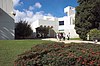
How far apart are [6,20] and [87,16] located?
52.3 feet

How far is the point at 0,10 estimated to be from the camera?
42.6m

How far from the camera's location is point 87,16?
36719 mm

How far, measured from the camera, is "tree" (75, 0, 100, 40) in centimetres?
3662

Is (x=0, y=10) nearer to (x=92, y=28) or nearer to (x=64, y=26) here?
(x=92, y=28)

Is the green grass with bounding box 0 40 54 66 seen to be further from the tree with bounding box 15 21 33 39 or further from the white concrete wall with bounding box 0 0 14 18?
the tree with bounding box 15 21 33 39

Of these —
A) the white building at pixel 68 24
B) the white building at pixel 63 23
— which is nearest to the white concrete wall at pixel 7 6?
the white building at pixel 68 24

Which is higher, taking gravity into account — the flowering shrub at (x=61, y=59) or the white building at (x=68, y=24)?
the white building at (x=68, y=24)

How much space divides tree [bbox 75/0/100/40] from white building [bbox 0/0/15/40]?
13155 millimetres

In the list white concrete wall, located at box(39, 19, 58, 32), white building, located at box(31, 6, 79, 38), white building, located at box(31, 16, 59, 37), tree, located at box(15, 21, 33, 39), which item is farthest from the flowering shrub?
white concrete wall, located at box(39, 19, 58, 32)

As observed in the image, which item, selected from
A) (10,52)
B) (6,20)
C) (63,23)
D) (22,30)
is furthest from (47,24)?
(10,52)

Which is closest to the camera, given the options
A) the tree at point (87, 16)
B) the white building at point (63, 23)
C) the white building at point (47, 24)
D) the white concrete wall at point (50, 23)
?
the tree at point (87, 16)

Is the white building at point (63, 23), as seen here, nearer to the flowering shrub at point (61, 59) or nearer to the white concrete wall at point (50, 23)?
the white concrete wall at point (50, 23)

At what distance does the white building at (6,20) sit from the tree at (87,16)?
13155 mm

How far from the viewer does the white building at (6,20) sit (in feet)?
140
